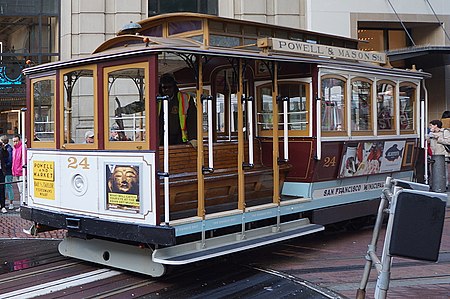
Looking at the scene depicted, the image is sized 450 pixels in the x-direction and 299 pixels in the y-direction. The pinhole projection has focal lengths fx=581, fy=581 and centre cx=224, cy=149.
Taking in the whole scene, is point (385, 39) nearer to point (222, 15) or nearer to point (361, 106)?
point (222, 15)

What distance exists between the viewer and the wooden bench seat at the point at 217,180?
297 inches

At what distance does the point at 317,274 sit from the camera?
771 cm

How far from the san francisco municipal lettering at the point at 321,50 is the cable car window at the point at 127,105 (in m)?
2.09

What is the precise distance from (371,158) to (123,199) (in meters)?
4.93

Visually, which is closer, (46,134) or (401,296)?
(401,296)

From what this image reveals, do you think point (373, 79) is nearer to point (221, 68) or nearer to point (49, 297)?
point (221, 68)

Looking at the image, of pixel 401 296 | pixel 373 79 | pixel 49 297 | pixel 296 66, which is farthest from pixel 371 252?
pixel 373 79

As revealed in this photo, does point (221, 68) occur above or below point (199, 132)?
above

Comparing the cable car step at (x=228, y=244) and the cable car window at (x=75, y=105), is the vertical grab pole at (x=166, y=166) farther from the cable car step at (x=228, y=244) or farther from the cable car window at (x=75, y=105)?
the cable car window at (x=75, y=105)

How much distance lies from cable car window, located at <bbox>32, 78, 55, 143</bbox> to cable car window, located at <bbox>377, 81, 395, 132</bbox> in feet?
18.3

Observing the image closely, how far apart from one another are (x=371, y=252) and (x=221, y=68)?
16.9ft

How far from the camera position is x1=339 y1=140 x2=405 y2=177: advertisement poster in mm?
9703

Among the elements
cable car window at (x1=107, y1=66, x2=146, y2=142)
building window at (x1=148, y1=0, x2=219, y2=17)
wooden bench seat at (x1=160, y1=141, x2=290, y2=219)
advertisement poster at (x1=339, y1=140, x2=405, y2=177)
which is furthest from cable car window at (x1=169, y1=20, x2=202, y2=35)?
building window at (x1=148, y1=0, x2=219, y2=17)

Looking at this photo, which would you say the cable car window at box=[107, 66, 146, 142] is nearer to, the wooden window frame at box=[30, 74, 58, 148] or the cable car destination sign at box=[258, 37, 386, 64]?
the wooden window frame at box=[30, 74, 58, 148]
